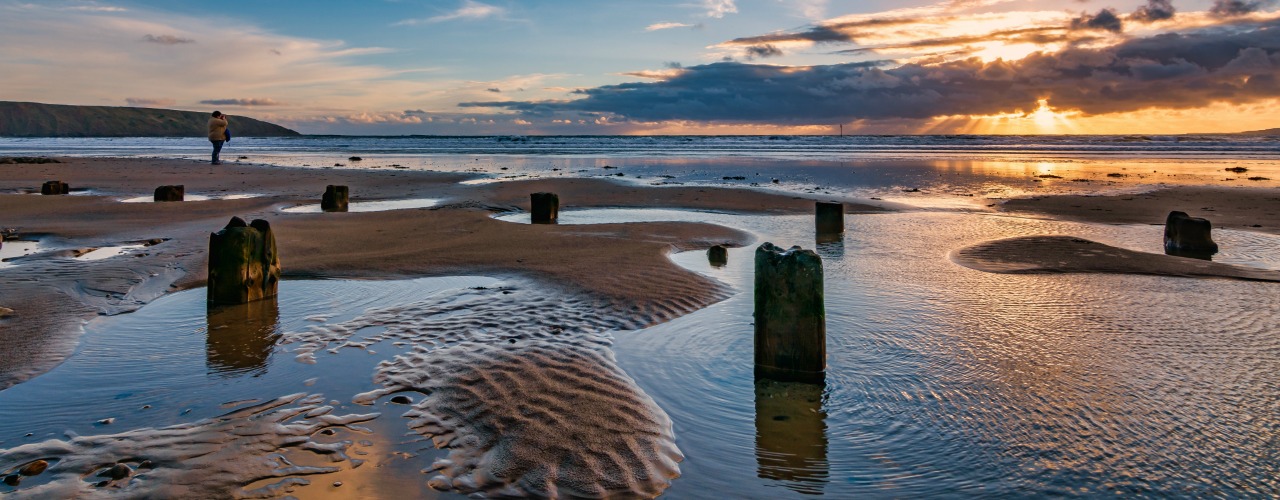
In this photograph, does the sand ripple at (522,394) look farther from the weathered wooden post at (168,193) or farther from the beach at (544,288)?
the weathered wooden post at (168,193)

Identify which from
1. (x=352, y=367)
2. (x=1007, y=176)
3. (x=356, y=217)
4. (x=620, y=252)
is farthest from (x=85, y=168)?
(x=1007, y=176)

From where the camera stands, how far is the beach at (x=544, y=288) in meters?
3.81

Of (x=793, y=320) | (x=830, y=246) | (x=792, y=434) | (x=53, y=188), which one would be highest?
(x=53, y=188)

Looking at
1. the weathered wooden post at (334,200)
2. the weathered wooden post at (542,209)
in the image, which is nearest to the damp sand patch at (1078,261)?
the weathered wooden post at (542,209)

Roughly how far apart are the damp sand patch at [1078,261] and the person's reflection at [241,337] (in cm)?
745

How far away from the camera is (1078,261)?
30.2 feet

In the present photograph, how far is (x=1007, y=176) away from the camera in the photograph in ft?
84.9

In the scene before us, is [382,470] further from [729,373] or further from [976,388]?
[976,388]

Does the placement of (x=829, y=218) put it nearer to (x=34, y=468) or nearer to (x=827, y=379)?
(x=827, y=379)

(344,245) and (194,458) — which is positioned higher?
(344,245)

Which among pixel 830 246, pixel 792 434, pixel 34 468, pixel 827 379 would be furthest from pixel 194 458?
pixel 830 246

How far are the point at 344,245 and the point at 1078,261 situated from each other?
9.13 m

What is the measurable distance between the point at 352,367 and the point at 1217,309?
7.13 metres

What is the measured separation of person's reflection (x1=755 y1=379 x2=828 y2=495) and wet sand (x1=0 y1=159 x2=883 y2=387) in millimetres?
2105
